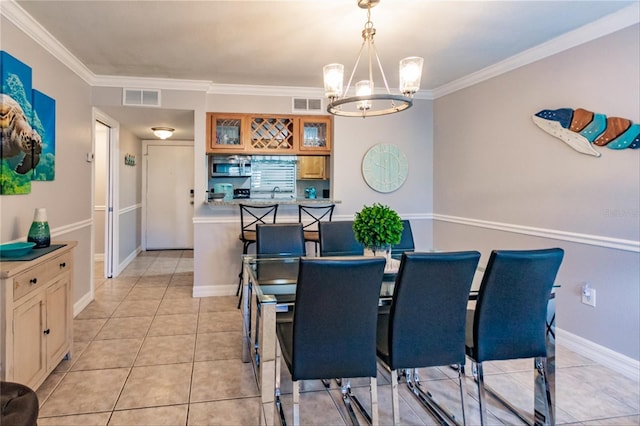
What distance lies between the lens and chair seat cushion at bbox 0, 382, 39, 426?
117 cm

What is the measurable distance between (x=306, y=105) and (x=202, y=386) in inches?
127

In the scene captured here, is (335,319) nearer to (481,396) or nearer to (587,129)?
(481,396)

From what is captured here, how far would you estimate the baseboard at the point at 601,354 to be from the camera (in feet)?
8.43

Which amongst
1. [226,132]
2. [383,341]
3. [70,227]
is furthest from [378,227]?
[70,227]

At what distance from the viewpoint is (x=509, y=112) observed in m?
3.56

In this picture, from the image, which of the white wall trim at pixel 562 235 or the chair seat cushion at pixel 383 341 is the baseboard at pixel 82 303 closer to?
the chair seat cushion at pixel 383 341

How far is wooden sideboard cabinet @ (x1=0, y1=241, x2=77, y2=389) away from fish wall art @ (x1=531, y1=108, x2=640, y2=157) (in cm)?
368

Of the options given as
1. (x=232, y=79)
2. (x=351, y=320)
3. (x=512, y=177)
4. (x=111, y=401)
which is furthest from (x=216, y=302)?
(x=512, y=177)

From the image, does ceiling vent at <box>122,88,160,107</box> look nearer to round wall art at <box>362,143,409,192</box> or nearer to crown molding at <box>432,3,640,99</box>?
round wall art at <box>362,143,409,192</box>

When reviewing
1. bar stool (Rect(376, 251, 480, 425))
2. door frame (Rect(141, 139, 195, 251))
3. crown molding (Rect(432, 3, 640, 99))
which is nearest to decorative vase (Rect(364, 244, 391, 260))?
bar stool (Rect(376, 251, 480, 425))

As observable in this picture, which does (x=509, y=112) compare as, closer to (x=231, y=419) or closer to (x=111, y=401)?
(x=231, y=419)

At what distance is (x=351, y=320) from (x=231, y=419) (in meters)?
0.96

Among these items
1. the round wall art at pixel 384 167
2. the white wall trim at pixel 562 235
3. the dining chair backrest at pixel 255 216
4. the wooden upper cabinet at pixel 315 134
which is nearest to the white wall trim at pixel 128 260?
the dining chair backrest at pixel 255 216

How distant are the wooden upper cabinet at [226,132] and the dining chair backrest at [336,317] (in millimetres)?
3143
